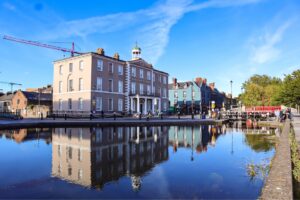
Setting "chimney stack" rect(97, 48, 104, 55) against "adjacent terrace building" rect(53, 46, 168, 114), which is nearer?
"adjacent terrace building" rect(53, 46, 168, 114)

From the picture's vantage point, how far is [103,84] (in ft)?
132

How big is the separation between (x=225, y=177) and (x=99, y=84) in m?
33.2

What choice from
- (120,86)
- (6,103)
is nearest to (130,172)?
(120,86)

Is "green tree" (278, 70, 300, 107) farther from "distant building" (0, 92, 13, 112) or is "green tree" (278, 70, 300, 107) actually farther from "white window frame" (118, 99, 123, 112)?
"distant building" (0, 92, 13, 112)

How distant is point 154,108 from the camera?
50.3 m

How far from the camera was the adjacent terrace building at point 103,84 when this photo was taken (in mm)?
38688

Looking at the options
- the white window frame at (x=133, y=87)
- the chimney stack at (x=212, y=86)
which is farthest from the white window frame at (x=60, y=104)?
the chimney stack at (x=212, y=86)

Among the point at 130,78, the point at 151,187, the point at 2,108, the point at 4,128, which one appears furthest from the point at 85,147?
the point at 2,108

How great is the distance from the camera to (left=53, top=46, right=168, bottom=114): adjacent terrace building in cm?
→ 3869

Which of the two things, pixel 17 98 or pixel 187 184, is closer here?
pixel 187 184

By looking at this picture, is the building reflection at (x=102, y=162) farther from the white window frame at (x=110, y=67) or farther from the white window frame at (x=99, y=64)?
the white window frame at (x=110, y=67)

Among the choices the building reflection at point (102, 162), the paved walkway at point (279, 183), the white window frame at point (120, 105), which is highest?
the white window frame at point (120, 105)

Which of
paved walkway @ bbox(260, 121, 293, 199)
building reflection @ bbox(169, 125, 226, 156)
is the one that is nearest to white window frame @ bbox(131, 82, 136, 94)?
building reflection @ bbox(169, 125, 226, 156)

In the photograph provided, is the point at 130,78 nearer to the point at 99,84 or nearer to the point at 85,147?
the point at 99,84
